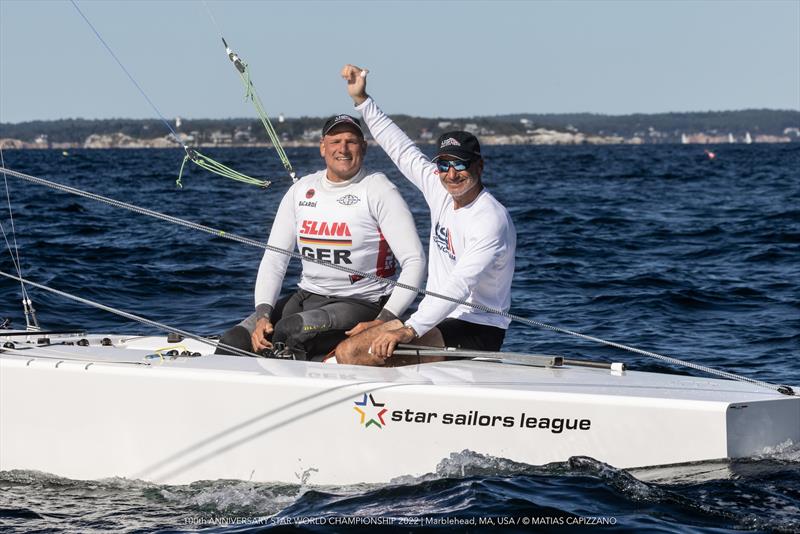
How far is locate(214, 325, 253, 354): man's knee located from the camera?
5156 mm

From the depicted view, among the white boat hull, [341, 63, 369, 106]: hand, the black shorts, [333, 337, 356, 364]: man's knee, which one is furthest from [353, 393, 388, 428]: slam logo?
[341, 63, 369, 106]: hand

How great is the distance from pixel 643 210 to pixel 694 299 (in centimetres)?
1150

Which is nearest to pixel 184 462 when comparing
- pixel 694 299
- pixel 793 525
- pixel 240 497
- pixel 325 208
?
pixel 240 497

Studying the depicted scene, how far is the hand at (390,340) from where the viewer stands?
466 centimetres

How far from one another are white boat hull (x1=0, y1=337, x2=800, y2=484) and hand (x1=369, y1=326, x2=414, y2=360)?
0.10 meters

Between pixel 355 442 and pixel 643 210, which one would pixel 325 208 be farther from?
pixel 643 210

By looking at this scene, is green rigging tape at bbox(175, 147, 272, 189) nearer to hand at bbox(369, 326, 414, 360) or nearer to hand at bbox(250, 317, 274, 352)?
hand at bbox(250, 317, 274, 352)

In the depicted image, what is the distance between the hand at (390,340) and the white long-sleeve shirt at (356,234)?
0.67ft

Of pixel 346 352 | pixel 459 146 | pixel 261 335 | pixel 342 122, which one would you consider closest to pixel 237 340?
pixel 261 335

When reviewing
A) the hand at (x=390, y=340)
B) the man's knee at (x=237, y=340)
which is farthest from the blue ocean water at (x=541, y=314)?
the man's knee at (x=237, y=340)

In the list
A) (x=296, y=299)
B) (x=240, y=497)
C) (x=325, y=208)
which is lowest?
(x=240, y=497)

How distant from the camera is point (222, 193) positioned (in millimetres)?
27516

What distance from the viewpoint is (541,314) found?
9.58m

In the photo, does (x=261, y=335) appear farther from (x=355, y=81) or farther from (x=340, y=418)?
(x=355, y=81)
